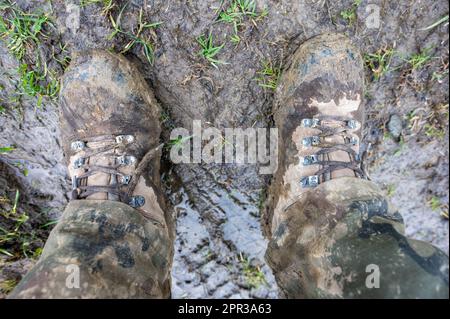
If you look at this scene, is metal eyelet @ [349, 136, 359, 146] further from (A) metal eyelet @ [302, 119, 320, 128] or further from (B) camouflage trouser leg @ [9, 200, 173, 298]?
(B) camouflage trouser leg @ [9, 200, 173, 298]

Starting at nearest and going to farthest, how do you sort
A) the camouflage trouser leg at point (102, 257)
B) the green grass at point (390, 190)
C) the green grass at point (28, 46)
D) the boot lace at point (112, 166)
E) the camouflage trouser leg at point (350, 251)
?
the camouflage trouser leg at point (350, 251) → the camouflage trouser leg at point (102, 257) → the boot lace at point (112, 166) → the green grass at point (28, 46) → the green grass at point (390, 190)

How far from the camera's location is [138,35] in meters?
1.93

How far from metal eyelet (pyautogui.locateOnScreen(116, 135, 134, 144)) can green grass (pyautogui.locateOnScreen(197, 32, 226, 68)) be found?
61 centimetres

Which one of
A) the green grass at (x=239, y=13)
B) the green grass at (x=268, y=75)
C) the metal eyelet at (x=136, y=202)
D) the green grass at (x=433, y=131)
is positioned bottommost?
the metal eyelet at (x=136, y=202)

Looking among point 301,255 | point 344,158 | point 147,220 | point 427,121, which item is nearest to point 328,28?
point 344,158

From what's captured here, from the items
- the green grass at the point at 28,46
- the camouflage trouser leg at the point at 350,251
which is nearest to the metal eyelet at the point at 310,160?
the camouflage trouser leg at the point at 350,251

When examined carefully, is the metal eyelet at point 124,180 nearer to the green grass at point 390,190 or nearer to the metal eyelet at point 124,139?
the metal eyelet at point 124,139

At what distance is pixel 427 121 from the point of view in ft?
7.36

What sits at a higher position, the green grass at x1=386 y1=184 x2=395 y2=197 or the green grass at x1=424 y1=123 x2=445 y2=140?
the green grass at x1=424 y1=123 x2=445 y2=140

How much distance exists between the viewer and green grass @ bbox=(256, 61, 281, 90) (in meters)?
2.03

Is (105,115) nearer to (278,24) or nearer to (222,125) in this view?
(222,125)

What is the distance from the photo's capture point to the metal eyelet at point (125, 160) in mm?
1883

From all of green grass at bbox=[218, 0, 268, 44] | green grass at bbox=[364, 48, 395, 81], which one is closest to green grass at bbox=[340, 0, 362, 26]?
green grass at bbox=[364, 48, 395, 81]

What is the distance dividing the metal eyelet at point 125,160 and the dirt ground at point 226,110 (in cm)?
33
